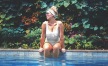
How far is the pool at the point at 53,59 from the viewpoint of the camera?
8070mm

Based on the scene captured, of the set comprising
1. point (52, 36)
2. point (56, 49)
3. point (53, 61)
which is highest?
point (52, 36)

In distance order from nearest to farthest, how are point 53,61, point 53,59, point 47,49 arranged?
point 47,49, point 53,61, point 53,59

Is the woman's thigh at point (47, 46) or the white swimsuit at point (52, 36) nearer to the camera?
the woman's thigh at point (47, 46)

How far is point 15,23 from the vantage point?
12180 mm

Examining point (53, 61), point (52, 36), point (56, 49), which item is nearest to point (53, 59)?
point (53, 61)

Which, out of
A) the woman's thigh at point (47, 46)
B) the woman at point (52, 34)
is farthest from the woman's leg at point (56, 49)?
the woman's thigh at point (47, 46)

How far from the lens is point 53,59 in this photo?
823 cm

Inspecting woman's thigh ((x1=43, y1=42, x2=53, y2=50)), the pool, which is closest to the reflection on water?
the pool

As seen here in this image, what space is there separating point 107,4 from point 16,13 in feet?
11.2

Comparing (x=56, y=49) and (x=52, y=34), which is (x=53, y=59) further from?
(x=52, y=34)

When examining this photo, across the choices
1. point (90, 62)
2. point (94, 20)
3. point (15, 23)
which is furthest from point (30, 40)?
point (90, 62)

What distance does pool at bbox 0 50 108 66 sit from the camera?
318 inches

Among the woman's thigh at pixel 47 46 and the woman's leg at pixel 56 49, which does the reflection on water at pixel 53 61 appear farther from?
the woman's thigh at pixel 47 46

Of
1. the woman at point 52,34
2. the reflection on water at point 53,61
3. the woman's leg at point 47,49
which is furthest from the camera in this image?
the woman at point 52,34
